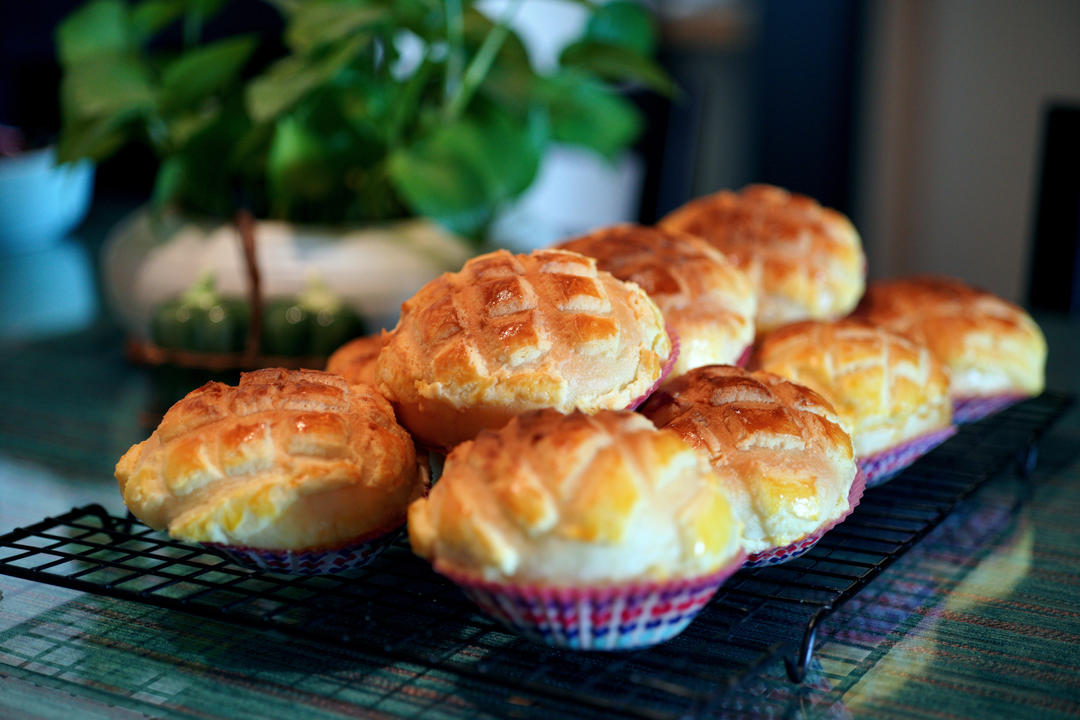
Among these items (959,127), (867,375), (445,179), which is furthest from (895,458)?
(959,127)

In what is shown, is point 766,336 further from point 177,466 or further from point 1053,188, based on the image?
point 1053,188

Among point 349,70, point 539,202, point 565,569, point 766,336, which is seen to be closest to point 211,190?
point 349,70

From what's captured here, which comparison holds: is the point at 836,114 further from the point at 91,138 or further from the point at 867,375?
the point at 867,375

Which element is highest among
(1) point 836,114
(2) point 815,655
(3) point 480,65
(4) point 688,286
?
(3) point 480,65

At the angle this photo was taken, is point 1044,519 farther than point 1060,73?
No

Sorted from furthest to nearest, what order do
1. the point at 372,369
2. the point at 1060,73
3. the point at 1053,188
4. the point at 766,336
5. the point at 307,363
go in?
the point at 1060,73 → the point at 1053,188 → the point at 307,363 → the point at 766,336 → the point at 372,369

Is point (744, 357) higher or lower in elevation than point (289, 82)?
lower

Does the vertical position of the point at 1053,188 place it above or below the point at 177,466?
above

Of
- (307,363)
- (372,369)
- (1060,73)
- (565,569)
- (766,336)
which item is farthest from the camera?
(1060,73)
